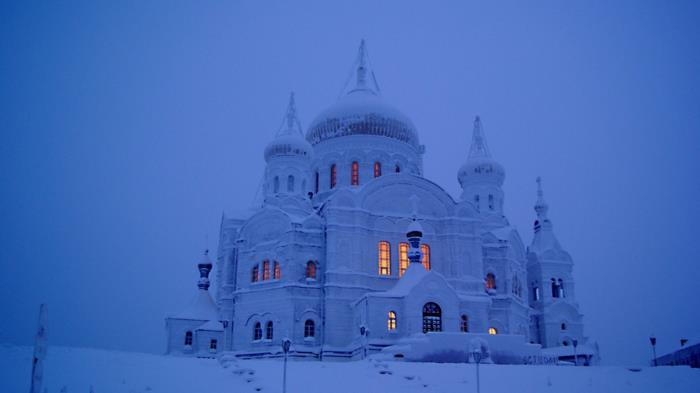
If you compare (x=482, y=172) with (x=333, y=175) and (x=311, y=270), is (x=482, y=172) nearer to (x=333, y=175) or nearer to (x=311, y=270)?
(x=333, y=175)

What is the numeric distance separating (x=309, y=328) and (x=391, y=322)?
187 inches

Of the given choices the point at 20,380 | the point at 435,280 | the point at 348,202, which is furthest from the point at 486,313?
the point at 20,380

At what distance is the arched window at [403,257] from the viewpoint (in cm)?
3588

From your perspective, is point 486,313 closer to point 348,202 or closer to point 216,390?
point 348,202

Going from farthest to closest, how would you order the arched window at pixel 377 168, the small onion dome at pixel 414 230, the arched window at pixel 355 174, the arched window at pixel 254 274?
1. the arched window at pixel 377 168
2. the arched window at pixel 355 174
3. the arched window at pixel 254 274
4. the small onion dome at pixel 414 230

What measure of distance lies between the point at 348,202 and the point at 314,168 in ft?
27.8

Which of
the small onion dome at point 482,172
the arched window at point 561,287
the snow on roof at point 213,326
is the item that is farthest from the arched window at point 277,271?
the arched window at point 561,287

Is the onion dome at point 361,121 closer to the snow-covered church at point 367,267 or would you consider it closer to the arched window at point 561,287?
the snow-covered church at point 367,267

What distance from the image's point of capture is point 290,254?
34.9 m

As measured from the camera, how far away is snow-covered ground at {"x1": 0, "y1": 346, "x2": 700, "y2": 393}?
→ 17766 millimetres

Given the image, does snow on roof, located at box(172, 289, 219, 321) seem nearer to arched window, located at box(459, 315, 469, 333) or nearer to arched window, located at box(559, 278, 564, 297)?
arched window, located at box(459, 315, 469, 333)

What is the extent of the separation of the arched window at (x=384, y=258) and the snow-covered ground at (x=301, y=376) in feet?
39.2

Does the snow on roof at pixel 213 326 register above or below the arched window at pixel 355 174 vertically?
below

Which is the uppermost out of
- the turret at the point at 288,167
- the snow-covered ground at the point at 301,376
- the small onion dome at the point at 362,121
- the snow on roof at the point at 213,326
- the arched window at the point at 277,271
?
the small onion dome at the point at 362,121
